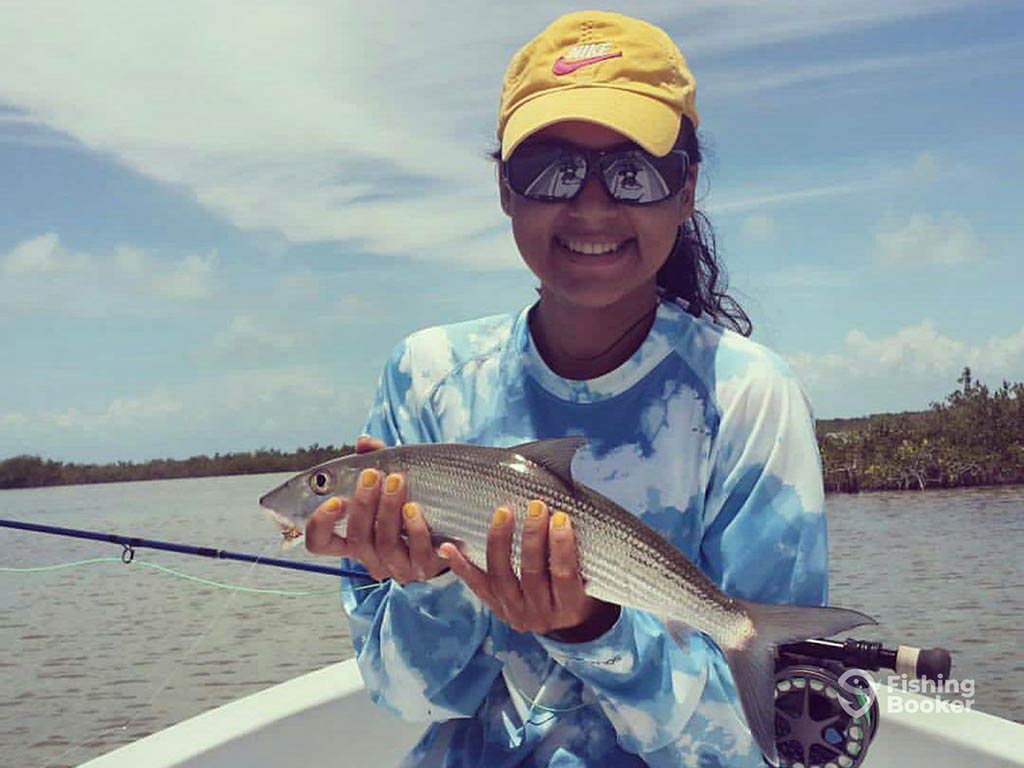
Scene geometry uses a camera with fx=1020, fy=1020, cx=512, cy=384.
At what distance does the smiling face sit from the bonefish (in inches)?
20.0

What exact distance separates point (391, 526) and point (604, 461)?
2.33 feet

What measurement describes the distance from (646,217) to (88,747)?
12739mm

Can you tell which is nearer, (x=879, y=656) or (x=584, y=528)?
(x=584, y=528)

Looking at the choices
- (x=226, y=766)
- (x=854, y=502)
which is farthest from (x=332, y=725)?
(x=854, y=502)

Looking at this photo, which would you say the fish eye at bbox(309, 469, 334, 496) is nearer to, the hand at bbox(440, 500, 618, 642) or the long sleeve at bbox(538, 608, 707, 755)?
the hand at bbox(440, 500, 618, 642)

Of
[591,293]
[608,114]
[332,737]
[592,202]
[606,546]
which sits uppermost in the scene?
[608,114]

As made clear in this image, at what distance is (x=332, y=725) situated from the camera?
5133 mm

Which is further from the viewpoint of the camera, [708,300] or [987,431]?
[987,431]

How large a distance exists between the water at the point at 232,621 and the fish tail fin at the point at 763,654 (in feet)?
38.0

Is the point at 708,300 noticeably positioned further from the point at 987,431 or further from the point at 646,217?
the point at 987,431

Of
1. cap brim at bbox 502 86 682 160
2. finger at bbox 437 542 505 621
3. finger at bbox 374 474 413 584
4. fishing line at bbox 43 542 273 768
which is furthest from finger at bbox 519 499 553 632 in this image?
fishing line at bbox 43 542 273 768

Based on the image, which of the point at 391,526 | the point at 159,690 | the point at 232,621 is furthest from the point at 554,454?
the point at 232,621

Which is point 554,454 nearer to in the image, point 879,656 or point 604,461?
point 604,461

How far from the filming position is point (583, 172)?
2.80 metres
